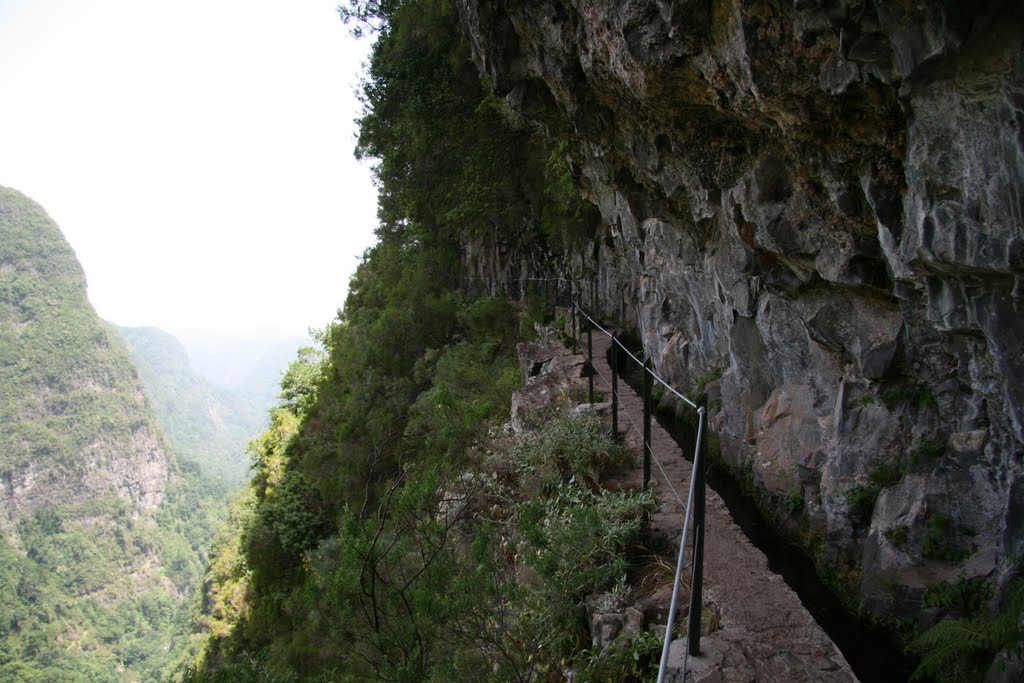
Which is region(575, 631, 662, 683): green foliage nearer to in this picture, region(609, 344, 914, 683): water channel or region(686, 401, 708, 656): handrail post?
region(686, 401, 708, 656): handrail post

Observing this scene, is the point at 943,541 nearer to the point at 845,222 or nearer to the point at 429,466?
the point at 845,222

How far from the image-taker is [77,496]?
4336 inches

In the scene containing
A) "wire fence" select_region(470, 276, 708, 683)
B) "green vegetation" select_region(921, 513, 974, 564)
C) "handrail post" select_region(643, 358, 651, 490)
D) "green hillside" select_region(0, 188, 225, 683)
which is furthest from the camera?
"green hillside" select_region(0, 188, 225, 683)

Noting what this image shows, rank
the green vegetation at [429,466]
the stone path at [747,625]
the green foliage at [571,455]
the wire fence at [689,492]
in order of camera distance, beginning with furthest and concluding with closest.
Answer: the green foliage at [571,455], the green vegetation at [429,466], the stone path at [747,625], the wire fence at [689,492]

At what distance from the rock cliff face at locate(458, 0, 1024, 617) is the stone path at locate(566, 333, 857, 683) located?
4.47ft

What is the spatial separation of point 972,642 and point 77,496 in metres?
134

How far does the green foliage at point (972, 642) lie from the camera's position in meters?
3.64

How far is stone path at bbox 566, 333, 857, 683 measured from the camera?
348 cm

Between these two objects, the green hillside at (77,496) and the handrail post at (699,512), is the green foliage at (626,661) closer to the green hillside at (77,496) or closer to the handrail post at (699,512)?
the handrail post at (699,512)

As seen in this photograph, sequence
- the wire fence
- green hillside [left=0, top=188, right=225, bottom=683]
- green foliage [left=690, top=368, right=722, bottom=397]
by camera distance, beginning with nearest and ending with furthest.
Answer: the wire fence < green foliage [left=690, top=368, right=722, bottom=397] < green hillside [left=0, top=188, right=225, bottom=683]

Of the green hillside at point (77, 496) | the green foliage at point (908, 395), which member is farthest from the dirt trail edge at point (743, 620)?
the green hillside at point (77, 496)

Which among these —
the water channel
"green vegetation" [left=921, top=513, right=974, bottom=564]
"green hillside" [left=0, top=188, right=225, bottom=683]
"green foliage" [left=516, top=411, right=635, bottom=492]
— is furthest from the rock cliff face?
"green hillside" [left=0, top=188, right=225, bottom=683]

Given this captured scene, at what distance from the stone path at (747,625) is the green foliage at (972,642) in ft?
2.19

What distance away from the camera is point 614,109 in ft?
23.5
